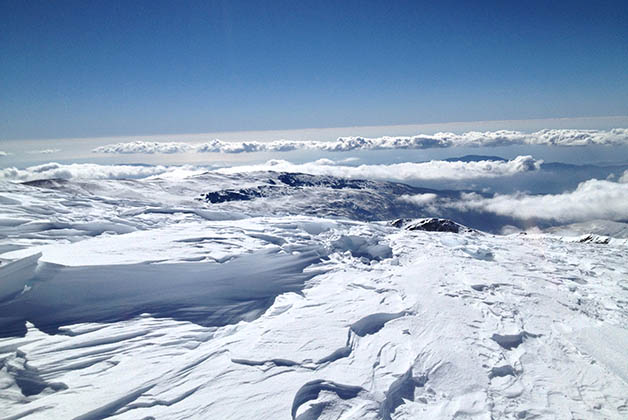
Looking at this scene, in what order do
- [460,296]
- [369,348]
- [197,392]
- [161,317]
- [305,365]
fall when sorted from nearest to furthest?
[197,392] → [305,365] → [369,348] → [161,317] → [460,296]

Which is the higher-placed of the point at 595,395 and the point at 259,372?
the point at 259,372

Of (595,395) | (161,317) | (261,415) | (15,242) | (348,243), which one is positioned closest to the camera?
(261,415)

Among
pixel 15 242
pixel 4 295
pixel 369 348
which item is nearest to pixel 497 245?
pixel 369 348

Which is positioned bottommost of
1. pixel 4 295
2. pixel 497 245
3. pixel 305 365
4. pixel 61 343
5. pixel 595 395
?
pixel 497 245

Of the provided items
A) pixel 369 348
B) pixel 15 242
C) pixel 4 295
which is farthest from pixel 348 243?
pixel 15 242

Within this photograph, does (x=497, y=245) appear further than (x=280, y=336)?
Yes

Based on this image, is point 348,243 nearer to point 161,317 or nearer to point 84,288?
point 161,317
